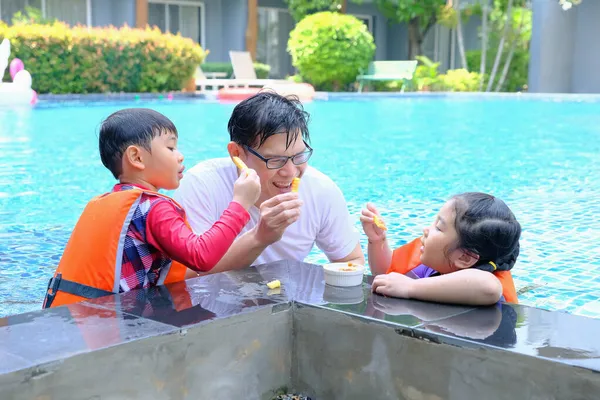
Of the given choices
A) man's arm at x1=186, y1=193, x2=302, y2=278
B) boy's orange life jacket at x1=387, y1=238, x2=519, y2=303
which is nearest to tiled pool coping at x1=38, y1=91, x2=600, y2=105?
man's arm at x1=186, y1=193, x2=302, y2=278

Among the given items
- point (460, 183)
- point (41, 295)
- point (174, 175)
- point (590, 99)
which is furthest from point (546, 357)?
point (590, 99)

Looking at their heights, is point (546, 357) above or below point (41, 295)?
above

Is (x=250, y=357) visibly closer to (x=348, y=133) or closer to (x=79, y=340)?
(x=79, y=340)

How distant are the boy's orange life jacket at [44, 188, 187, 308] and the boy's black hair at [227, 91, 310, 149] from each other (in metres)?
0.57

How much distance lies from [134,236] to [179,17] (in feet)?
79.8

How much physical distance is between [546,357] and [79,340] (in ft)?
3.62

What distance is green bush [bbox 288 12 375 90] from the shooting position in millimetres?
22203

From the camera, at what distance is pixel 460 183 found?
8141 millimetres

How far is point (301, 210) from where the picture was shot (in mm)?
2949

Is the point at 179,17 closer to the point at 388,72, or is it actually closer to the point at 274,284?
the point at 388,72

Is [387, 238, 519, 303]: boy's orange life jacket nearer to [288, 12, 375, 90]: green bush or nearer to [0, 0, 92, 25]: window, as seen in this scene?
[288, 12, 375, 90]: green bush

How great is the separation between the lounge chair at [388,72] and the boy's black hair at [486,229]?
20.6m

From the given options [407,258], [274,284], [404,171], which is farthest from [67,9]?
[274,284]

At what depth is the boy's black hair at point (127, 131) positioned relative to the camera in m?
2.45
